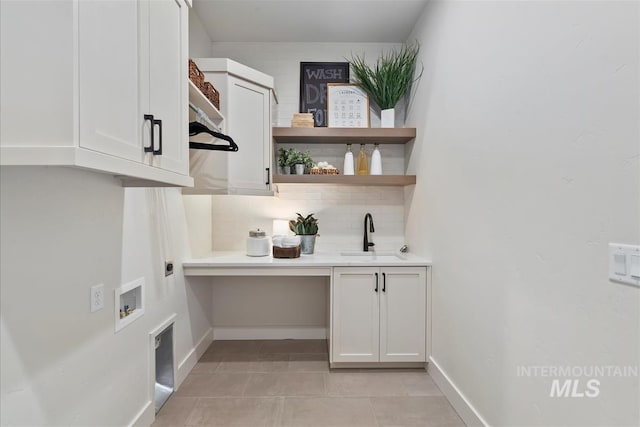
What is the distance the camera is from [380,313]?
256 cm

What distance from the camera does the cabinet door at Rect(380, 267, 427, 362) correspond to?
2555 mm

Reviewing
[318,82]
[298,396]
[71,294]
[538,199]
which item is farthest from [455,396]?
[318,82]

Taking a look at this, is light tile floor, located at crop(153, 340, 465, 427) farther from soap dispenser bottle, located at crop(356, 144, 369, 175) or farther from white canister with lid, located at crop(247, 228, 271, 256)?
soap dispenser bottle, located at crop(356, 144, 369, 175)

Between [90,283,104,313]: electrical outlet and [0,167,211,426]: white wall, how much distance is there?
31 millimetres

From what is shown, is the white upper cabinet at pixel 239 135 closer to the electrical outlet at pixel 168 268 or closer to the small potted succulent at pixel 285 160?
the small potted succulent at pixel 285 160

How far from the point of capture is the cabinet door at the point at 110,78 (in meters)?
0.90

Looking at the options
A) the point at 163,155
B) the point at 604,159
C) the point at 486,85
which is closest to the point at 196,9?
the point at 163,155

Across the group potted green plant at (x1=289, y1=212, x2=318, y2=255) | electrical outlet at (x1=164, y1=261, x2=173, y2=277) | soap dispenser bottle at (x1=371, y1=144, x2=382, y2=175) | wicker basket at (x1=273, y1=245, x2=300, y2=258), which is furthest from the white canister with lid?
soap dispenser bottle at (x1=371, y1=144, x2=382, y2=175)

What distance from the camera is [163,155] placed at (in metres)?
1.35

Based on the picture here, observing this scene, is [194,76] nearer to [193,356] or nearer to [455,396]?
[193,356]

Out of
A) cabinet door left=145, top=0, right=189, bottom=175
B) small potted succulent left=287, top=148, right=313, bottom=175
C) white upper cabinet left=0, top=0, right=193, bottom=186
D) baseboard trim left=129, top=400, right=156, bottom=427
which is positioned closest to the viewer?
white upper cabinet left=0, top=0, right=193, bottom=186

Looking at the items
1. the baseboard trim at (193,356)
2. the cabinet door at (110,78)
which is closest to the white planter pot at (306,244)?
the baseboard trim at (193,356)

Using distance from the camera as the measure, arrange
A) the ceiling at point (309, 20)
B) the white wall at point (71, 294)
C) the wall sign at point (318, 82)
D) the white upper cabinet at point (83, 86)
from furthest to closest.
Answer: the wall sign at point (318, 82) → the ceiling at point (309, 20) → the white wall at point (71, 294) → the white upper cabinet at point (83, 86)

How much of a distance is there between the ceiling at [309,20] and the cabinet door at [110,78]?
70.3 inches
